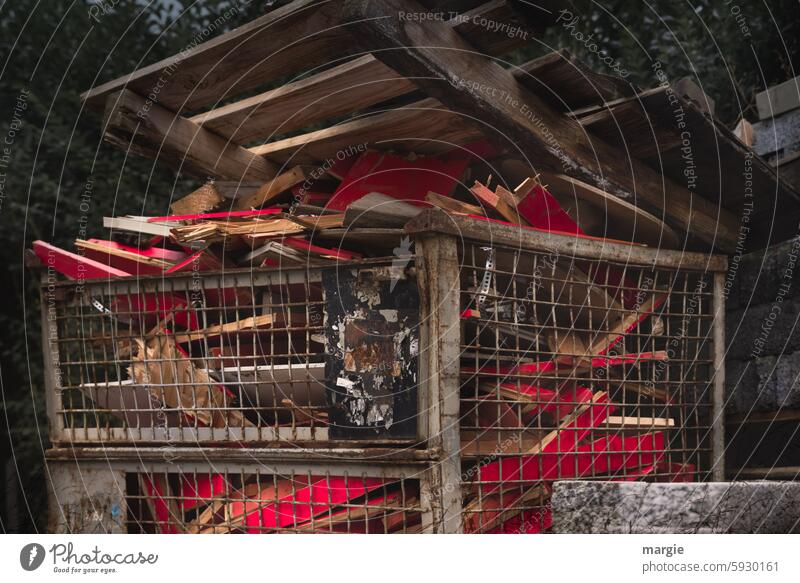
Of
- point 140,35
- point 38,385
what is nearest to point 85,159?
point 140,35

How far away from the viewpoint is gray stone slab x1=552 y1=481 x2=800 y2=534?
86.2 inches

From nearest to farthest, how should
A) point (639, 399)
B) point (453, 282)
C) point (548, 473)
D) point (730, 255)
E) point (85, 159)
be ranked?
point (453, 282), point (548, 473), point (639, 399), point (730, 255), point (85, 159)

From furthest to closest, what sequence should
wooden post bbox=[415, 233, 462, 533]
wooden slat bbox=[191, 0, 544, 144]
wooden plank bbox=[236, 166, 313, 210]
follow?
wooden plank bbox=[236, 166, 313, 210]
wooden slat bbox=[191, 0, 544, 144]
wooden post bbox=[415, 233, 462, 533]

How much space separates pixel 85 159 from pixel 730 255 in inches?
142

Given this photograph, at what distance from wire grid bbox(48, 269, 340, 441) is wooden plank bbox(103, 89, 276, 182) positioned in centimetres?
56

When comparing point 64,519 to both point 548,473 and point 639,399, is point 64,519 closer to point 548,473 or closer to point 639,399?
point 548,473

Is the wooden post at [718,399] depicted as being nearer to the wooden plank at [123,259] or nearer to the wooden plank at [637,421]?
the wooden plank at [637,421]

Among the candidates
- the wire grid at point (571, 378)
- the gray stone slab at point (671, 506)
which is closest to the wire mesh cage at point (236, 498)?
the wire grid at point (571, 378)

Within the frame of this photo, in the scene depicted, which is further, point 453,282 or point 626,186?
point 626,186

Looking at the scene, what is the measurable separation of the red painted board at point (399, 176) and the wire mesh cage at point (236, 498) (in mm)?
921

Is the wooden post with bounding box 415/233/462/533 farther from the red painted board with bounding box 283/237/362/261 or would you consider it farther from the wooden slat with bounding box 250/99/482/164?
the wooden slat with bounding box 250/99/482/164

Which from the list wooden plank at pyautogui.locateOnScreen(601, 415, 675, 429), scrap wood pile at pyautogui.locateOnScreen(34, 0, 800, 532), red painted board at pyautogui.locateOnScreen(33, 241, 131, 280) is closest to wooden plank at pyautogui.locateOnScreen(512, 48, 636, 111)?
scrap wood pile at pyautogui.locateOnScreen(34, 0, 800, 532)

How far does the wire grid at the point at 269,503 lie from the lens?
265 cm

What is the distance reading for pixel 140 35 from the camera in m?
5.56
